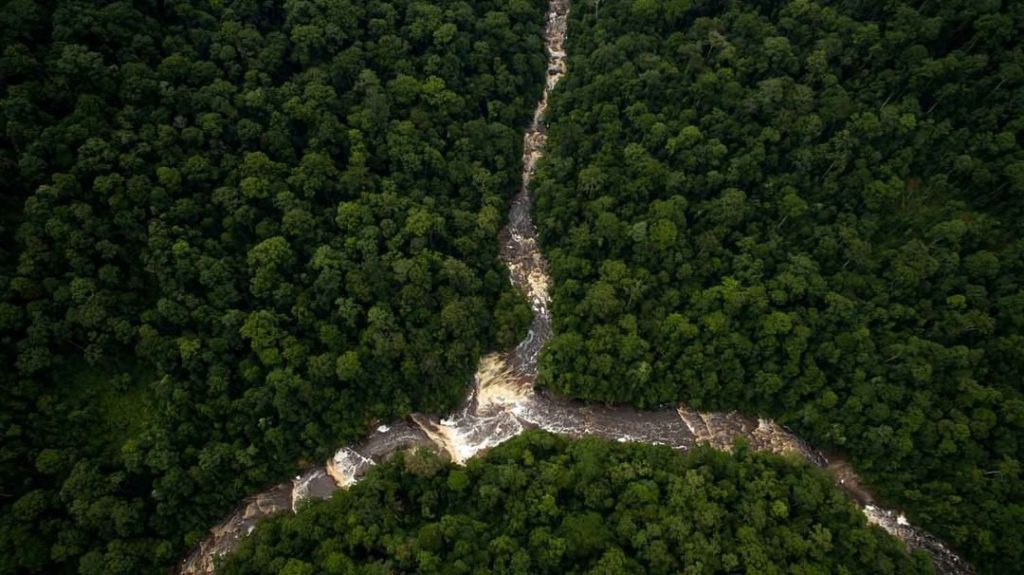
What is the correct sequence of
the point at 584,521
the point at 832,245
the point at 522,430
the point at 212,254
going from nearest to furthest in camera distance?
the point at 584,521 < the point at 212,254 < the point at 832,245 < the point at 522,430

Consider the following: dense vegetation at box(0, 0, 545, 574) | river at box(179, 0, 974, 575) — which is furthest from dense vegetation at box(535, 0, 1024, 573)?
dense vegetation at box(0, 0, 545, 574)

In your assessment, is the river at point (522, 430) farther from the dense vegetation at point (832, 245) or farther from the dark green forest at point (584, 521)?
the dark green forest at point (584, 521)

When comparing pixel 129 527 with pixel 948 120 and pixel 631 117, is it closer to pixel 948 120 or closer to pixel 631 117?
pixel 631 117

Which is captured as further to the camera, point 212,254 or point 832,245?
point 832,245

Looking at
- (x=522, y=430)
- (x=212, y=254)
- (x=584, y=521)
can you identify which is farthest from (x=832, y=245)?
(x=212, y=254)

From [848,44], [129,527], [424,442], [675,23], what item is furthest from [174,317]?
[848,44]

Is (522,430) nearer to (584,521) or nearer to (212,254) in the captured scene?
(584,521)
